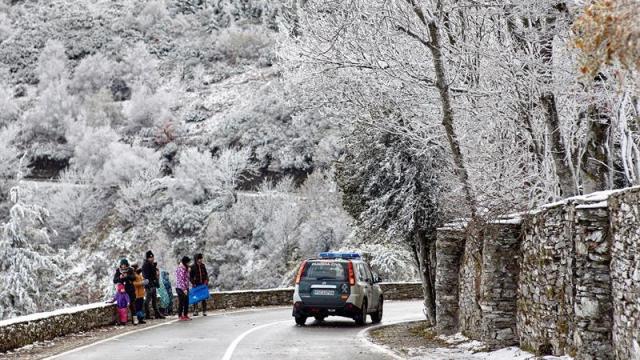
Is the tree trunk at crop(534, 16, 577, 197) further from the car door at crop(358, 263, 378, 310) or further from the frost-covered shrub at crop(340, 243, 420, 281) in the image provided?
the frost-covered shrub at crop(340, 243, 420, 281)

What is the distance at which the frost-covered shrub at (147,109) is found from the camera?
9875 cm

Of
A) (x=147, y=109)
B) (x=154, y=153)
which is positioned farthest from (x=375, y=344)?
(x=147, y=109)

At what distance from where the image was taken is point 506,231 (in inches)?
507

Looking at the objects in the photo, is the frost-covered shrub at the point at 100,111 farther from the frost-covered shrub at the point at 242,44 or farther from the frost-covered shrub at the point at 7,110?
the frost-covered shrub at the point at 242,44

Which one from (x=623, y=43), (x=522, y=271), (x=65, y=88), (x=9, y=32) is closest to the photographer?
(x=623, y=43)

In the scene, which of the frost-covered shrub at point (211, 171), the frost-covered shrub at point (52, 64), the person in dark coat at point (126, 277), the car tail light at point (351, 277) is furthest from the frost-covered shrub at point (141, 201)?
the car tail light at point (351, 277)

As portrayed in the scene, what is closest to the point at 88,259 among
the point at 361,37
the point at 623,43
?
the point at 361,37

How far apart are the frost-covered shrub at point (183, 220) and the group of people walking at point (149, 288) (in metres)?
39.5

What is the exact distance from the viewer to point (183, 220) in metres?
63.7

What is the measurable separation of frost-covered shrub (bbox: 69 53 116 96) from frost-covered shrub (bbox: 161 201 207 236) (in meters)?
56.9

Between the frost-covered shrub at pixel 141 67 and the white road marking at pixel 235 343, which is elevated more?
the frost-covered shrub at pixel 141 67

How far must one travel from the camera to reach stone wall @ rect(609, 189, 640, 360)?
302 inches

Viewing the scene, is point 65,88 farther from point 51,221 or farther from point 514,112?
point 514,112

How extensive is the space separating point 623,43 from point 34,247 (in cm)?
3746
